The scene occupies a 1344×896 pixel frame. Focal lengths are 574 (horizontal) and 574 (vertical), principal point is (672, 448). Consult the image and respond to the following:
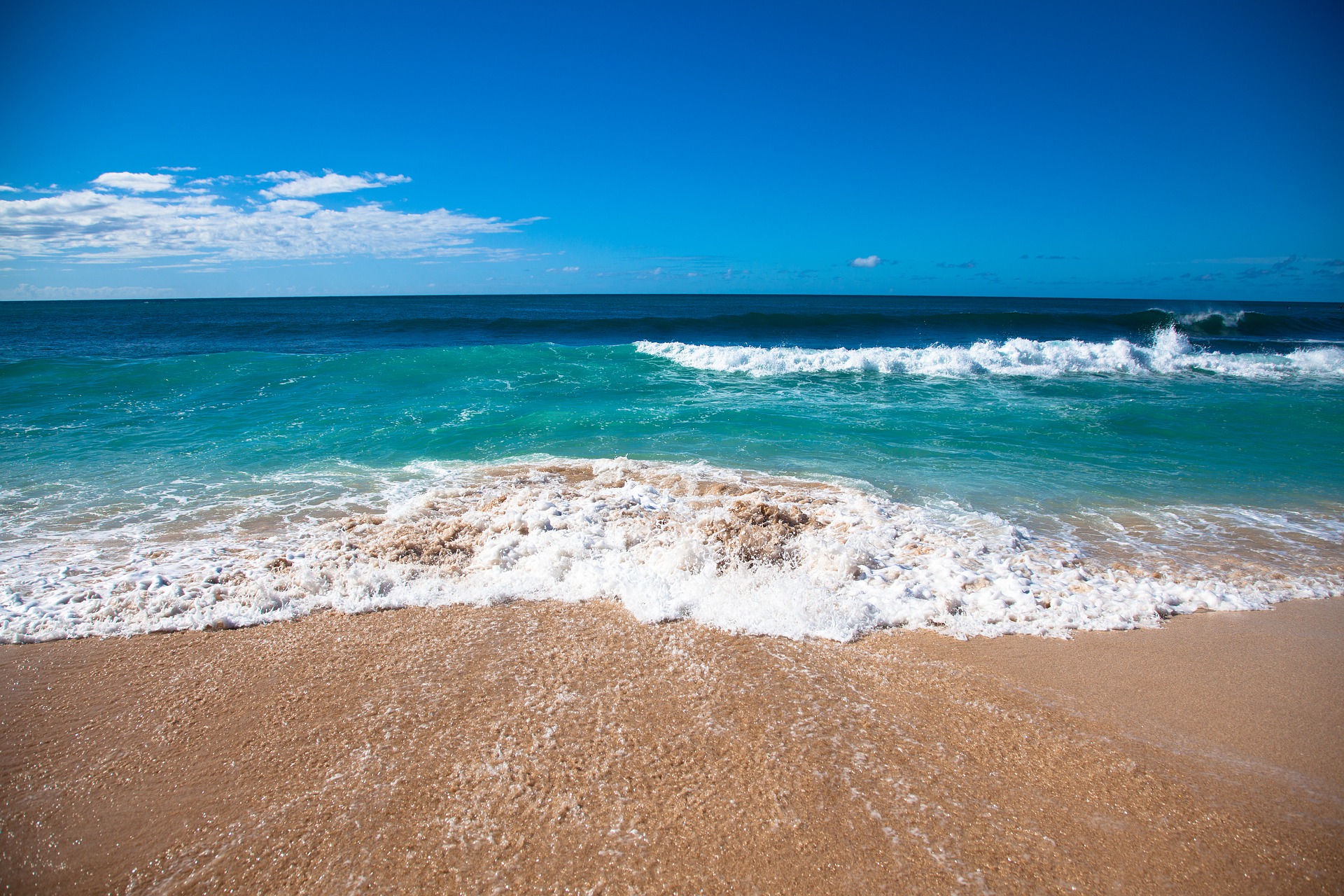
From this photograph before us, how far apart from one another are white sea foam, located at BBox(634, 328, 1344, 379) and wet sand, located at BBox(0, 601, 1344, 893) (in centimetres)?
1394

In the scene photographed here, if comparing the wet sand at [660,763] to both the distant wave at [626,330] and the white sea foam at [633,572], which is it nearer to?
the white sea foam at [633,572]

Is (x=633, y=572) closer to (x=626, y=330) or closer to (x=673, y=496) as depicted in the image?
(x=673, y=496)

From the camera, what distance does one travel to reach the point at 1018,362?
17750 millimetres

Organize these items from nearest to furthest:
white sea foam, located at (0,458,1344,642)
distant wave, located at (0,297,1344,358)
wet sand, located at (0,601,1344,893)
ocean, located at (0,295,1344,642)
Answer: wet sand, located at (0,601,1344,893) → white sea foam, located at (0,458,1344,642) → ocean, located at (0,295,1344,642) → distant wave, located at (0,297,1344,358)

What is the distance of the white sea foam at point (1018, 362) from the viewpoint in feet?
55.7

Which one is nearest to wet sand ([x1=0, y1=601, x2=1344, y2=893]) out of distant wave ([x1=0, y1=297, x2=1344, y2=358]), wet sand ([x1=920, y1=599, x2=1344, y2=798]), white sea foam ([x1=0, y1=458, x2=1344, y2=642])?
wet sand ([x1=920, y1=599, x2=1344, y2=798])

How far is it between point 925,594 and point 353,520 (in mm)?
4959

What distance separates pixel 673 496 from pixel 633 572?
1.83 metres

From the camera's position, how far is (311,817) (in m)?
2.27

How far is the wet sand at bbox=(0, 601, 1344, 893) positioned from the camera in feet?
6.87

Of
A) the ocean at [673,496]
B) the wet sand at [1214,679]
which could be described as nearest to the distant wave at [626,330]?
the ocean at [673,496]

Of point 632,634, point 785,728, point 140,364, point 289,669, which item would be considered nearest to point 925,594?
point 785,728

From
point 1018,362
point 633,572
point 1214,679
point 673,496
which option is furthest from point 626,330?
point 1214,679

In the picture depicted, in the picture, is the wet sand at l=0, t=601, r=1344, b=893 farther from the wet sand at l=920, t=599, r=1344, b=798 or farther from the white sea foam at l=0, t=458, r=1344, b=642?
the white sea foam at l=0, t=458, r=1344, b=642
